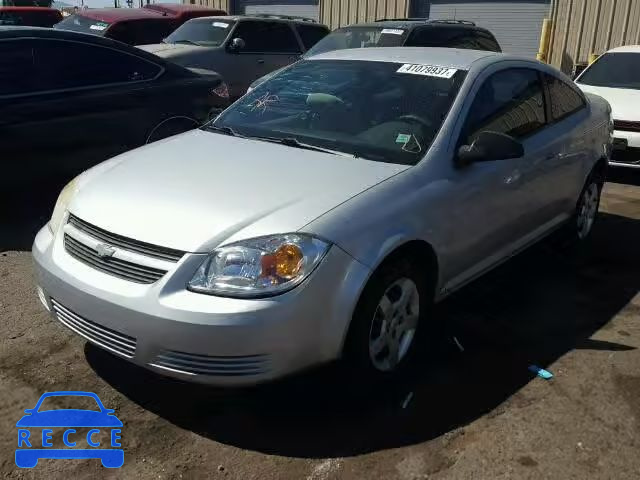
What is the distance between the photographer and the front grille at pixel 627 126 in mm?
7336

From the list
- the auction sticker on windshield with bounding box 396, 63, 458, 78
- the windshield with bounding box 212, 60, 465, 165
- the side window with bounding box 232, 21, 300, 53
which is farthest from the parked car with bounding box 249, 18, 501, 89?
the auction sticker on windshield with bounding box 396, 63, 458, 78

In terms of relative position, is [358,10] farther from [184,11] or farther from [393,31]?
[393,31]

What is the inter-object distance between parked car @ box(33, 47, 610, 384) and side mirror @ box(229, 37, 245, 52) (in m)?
5.61

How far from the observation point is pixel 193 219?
2.80 m

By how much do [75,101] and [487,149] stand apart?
12.2ft

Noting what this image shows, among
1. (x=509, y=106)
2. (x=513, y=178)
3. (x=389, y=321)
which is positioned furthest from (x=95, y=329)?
(x=509, y=106)

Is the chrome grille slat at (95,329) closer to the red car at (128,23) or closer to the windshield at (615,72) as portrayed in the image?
the windshield at (615,72)

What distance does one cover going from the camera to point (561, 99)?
4.82 metres

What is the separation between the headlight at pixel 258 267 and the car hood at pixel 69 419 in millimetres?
812

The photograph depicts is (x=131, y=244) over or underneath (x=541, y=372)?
over

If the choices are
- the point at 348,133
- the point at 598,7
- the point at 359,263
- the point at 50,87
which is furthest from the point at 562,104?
the point at 598,7

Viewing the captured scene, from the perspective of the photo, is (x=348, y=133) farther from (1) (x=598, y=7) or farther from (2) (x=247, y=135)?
(1) (x=598, y=7)

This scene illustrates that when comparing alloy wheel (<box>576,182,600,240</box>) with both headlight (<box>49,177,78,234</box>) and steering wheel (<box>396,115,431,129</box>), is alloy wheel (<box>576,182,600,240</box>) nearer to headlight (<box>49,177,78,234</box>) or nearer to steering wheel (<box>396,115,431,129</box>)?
steering wheel (<box>396,115,431,129</box>)

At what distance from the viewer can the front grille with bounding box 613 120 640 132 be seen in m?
7.34
